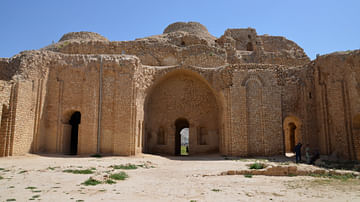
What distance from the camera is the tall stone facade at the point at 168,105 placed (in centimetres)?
1454

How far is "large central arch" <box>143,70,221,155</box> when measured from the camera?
19.6 m

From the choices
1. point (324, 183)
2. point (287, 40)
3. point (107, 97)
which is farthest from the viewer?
point (287, 40)

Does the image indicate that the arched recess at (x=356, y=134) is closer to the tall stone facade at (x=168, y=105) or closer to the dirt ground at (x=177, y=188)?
the tall stone facade at (x=168, y=105)

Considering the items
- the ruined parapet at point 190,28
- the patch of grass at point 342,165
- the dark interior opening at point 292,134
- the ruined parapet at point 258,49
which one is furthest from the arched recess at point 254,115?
the ruined parapet at point 190,28

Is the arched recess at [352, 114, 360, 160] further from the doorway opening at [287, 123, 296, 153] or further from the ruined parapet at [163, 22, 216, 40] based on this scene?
the ruined parapet at [163, 22, 216, 40]

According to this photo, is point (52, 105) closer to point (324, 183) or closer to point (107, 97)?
point (107, 97)

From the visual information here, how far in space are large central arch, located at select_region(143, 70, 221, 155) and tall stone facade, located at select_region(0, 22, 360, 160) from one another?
0.07 metres

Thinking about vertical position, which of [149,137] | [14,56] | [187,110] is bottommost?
[149,137]

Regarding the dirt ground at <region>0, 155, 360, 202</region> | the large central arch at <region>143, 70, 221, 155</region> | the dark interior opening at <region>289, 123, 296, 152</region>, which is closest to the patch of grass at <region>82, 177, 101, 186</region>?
the dirt ground at <region>0, 155, 360, 202</region>

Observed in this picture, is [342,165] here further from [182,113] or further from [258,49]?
[258,49]

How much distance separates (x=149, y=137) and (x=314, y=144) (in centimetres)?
1062

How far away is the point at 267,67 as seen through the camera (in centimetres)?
1789

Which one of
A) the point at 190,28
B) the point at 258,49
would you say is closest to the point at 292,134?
the point at 258,49

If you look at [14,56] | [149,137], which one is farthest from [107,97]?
[14,56]
